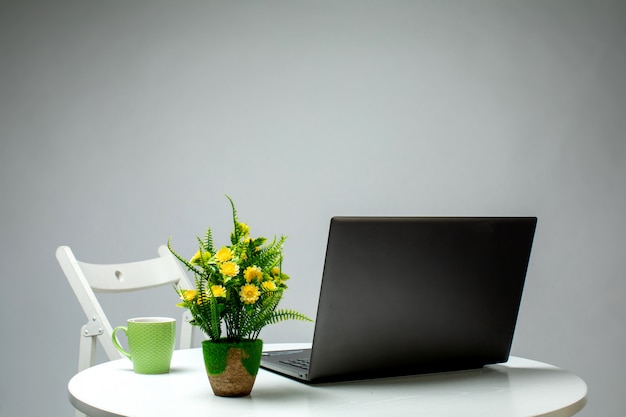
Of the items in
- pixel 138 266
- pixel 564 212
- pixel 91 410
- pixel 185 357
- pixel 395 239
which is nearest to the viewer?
pixel 91 410

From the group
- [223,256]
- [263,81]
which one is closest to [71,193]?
[263,81]

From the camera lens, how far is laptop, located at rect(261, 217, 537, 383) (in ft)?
4.00

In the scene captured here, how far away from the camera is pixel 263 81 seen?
9.80ft

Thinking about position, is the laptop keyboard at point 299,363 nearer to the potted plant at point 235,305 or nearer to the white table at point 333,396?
the white table at point 333,396

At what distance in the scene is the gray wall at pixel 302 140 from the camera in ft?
9.46

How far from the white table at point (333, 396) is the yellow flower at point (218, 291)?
17cm

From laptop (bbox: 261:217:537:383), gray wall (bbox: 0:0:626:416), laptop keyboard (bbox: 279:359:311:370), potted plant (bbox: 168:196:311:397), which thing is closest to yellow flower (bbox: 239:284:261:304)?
potted plant (bbox: 168:196:311:397)

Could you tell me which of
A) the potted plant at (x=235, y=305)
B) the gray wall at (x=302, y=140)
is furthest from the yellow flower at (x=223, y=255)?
the gray wall at (x=302, y=140)

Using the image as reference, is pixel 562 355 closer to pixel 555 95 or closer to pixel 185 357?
pixel 555 95

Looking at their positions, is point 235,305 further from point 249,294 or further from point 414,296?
point 414,296

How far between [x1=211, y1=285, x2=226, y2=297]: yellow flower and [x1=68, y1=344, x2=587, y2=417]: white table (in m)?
0.17

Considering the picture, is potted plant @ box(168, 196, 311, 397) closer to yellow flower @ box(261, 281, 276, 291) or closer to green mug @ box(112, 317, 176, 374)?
yellow flower @ box(261, 281, 276, 291)

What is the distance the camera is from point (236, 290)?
3.90ft

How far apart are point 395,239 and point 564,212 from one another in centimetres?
201
